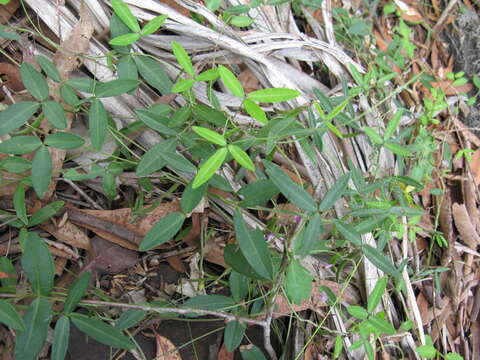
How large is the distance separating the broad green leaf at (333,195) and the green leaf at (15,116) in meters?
0.65

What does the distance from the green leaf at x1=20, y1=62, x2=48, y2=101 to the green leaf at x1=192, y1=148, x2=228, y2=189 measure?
1.36ft

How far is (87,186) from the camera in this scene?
1093 millimetres

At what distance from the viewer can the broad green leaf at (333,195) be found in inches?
32.5

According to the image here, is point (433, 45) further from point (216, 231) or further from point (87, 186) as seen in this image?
point (87, 186)

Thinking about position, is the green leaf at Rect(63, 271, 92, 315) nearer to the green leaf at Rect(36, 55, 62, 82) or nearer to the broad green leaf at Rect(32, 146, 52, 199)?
the broad green leaf at Rect(32, 146, 52, 199)

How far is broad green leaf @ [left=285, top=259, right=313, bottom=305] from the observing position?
798 mm

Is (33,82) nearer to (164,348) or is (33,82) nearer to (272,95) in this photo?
(272,95)

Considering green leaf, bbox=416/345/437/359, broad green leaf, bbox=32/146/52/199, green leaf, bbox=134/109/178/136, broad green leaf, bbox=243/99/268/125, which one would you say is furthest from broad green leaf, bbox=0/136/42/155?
green leaf, bbox=416/345/437/359

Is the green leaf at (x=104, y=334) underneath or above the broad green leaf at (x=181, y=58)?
underneath

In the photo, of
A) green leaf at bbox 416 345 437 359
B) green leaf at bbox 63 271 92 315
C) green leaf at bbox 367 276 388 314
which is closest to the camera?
green leaf at bbox 63 271 92 315

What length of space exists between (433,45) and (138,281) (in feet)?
5.35

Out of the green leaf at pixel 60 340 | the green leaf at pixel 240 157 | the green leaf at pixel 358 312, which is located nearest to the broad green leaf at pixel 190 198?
the green leaf at pixel 240 157

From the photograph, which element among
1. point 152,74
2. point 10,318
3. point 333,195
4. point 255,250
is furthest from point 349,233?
point 10,318

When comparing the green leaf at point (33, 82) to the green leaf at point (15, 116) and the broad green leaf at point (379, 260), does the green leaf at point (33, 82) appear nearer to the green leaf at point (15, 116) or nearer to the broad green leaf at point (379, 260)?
the green leaf at point (15, 116)
